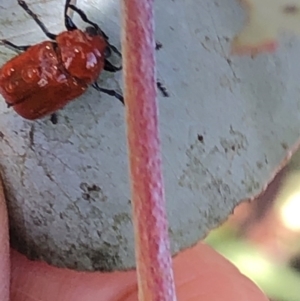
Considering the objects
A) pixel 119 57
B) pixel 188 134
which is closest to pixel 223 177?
pixel 188 134

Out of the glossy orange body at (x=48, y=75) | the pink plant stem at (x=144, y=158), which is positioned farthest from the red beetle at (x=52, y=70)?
the pink plant stem at (x=144, y=158)

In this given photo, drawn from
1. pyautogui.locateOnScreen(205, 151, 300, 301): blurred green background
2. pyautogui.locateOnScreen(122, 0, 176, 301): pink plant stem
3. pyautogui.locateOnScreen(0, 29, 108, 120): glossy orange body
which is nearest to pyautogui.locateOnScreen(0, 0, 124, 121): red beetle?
pyautogui.locateOnScreen(0, 29, 108, 120): glossy orange body

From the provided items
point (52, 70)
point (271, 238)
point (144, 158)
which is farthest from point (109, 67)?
point (271, 238)

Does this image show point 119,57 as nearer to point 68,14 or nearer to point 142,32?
point 68,14

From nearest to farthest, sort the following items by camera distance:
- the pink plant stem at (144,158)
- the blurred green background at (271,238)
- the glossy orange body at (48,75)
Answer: the pink plant stem at (144,158) → the glossy orange body at (48,75) → the blurred green background at (271,238)

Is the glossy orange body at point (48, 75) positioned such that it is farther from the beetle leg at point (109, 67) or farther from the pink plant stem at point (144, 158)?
the pink plant stem at point (144, 158)

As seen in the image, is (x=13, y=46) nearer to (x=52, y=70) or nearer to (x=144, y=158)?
(x=52, y=70)

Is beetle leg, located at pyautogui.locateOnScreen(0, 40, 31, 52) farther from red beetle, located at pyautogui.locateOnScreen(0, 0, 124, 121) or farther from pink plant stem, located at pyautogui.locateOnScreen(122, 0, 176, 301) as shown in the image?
pink plant stem, located at pyautogui.locateOnScreen(122, 0, 176, 301)
